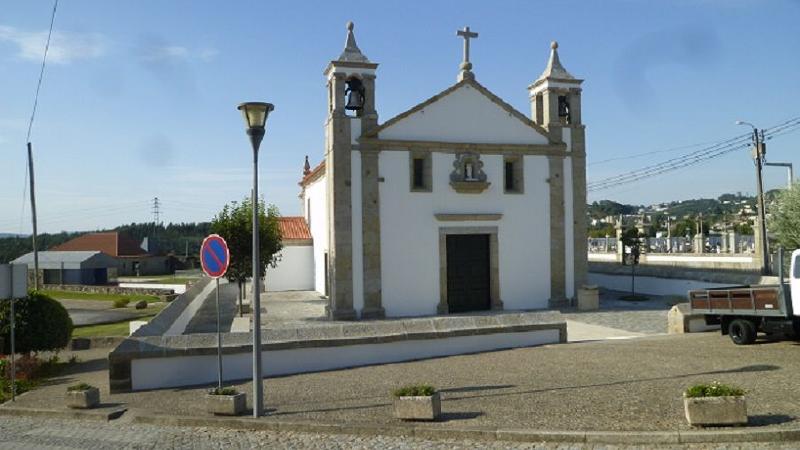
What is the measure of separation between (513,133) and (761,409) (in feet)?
56.0

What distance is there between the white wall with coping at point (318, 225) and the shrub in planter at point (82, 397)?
17.7 m

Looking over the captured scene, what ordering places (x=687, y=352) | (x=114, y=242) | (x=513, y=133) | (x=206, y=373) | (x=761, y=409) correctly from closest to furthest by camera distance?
(x=761, y=409) → (x=206, y=373) → (x=687, y=352) → (x=513, y=133) → (x=114, y=242)

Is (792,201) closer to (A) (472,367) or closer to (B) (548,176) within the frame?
(B) (548,176)

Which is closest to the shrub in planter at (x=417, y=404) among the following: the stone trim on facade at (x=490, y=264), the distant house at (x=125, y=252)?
the stone trim on facade at (x=490, y=264)

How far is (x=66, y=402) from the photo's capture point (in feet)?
32.7

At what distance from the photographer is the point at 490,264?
2359 cm

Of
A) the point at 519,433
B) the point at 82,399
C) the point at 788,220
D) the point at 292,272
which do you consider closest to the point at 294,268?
the point at 292,272

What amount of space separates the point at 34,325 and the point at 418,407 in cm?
1165

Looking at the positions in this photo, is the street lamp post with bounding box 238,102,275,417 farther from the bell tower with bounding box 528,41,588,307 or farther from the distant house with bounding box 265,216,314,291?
the distant house with bounding box 265,216,314,291

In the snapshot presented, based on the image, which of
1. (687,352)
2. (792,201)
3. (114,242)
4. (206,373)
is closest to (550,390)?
(687,352)

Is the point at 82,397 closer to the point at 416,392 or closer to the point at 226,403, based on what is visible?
the point at 226,403

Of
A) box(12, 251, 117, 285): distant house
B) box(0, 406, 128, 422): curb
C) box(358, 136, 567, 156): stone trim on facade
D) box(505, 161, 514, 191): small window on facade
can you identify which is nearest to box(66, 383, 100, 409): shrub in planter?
box(0, 406, 128, 422): curb

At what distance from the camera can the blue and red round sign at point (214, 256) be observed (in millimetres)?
9164

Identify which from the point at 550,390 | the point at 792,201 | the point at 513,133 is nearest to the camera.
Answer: the point at 550,390
